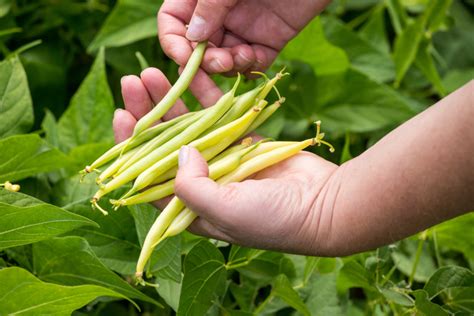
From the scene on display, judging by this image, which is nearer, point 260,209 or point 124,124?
point 260,209

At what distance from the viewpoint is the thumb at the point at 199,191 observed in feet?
2.83

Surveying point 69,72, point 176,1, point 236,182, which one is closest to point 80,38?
point 69,72

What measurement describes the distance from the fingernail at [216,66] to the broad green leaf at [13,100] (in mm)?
289

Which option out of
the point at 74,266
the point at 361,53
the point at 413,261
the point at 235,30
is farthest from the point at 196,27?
the point at 361,53

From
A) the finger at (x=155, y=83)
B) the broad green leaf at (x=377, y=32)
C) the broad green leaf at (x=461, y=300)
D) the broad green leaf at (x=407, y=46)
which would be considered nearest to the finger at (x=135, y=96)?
the finger at (x=155, y=83)

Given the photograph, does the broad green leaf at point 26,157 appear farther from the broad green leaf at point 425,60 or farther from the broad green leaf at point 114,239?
the broad green leaf at point 425,60

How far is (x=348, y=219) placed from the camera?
34.5 inches

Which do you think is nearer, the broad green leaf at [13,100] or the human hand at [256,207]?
the human hand at [256,207]

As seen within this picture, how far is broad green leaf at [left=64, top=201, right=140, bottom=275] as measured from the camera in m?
1.08

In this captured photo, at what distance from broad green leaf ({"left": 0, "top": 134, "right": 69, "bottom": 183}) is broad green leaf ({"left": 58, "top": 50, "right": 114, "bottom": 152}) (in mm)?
208

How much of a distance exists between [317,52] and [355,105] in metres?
0.14

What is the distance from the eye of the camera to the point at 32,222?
2.88ft

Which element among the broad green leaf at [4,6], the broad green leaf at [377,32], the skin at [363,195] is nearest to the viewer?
the skin at [363,195]

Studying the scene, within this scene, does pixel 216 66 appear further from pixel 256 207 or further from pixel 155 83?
pixel 256 207
